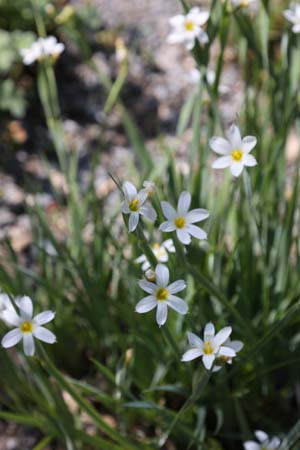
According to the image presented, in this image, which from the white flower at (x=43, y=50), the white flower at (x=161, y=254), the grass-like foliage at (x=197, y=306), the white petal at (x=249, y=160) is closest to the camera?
the white petal at (x=249, y=160)

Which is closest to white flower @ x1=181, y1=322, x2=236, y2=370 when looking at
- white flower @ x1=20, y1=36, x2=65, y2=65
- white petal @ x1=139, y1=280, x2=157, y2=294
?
white petal @ x1=139, y1=280, x2=157, y2=294

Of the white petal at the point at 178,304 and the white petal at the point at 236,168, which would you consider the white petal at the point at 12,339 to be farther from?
the white petal at the point at 236,168

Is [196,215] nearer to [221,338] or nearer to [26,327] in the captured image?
[221,338]

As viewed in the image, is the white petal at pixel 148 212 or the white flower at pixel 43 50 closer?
the white petal at pixel 148 212

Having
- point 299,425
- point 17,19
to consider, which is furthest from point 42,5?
point 299,425

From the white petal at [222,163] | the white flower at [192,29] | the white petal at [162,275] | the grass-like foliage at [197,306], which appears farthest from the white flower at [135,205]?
the white flower at [192,29]

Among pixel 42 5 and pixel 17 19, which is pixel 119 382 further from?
pixel 17 19
